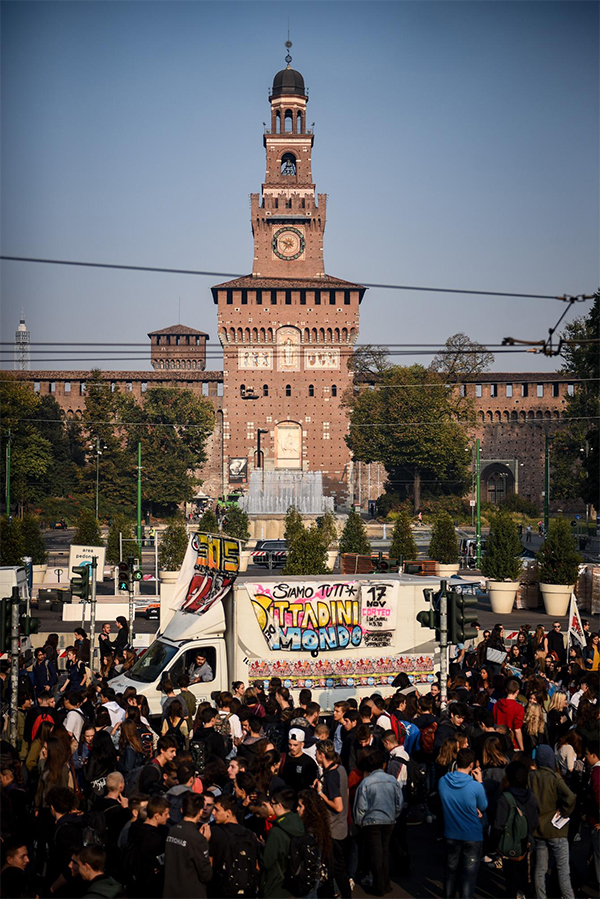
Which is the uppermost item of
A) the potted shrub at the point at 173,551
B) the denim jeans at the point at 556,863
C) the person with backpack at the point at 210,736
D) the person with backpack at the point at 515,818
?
the potted shrub at the point at 173,551

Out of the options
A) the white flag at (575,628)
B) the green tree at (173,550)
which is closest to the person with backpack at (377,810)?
the white flag at (575,628)

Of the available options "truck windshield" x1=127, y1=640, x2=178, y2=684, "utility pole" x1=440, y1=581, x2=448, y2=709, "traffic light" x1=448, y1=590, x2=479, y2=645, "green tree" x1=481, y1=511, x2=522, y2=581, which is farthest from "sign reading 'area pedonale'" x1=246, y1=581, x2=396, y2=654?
"green tree" x1=481, y1=511, x2=522, y2=581

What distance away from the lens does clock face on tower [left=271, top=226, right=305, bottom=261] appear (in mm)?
77062

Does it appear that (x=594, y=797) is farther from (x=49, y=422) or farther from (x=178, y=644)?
(x=49, y=422)

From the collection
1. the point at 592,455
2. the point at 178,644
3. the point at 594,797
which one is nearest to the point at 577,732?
the point at 594,797

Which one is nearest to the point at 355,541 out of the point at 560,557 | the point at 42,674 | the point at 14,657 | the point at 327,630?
the point at 560,557

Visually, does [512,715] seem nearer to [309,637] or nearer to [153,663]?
[309,637]

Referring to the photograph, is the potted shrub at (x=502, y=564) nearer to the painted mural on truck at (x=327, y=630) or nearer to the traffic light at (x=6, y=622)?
the painted mural on truck at (x=327, y=630)

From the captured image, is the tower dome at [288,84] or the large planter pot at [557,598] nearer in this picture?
the large planter pot at [557,598]

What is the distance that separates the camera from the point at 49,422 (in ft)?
234

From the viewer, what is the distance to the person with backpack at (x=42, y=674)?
1378 centimetres

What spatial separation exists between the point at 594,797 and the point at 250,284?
68934 mm

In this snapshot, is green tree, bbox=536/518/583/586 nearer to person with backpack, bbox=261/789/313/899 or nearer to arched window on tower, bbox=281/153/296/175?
person with backpack, bbox=261/789/313/899

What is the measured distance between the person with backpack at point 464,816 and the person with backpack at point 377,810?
47cm
